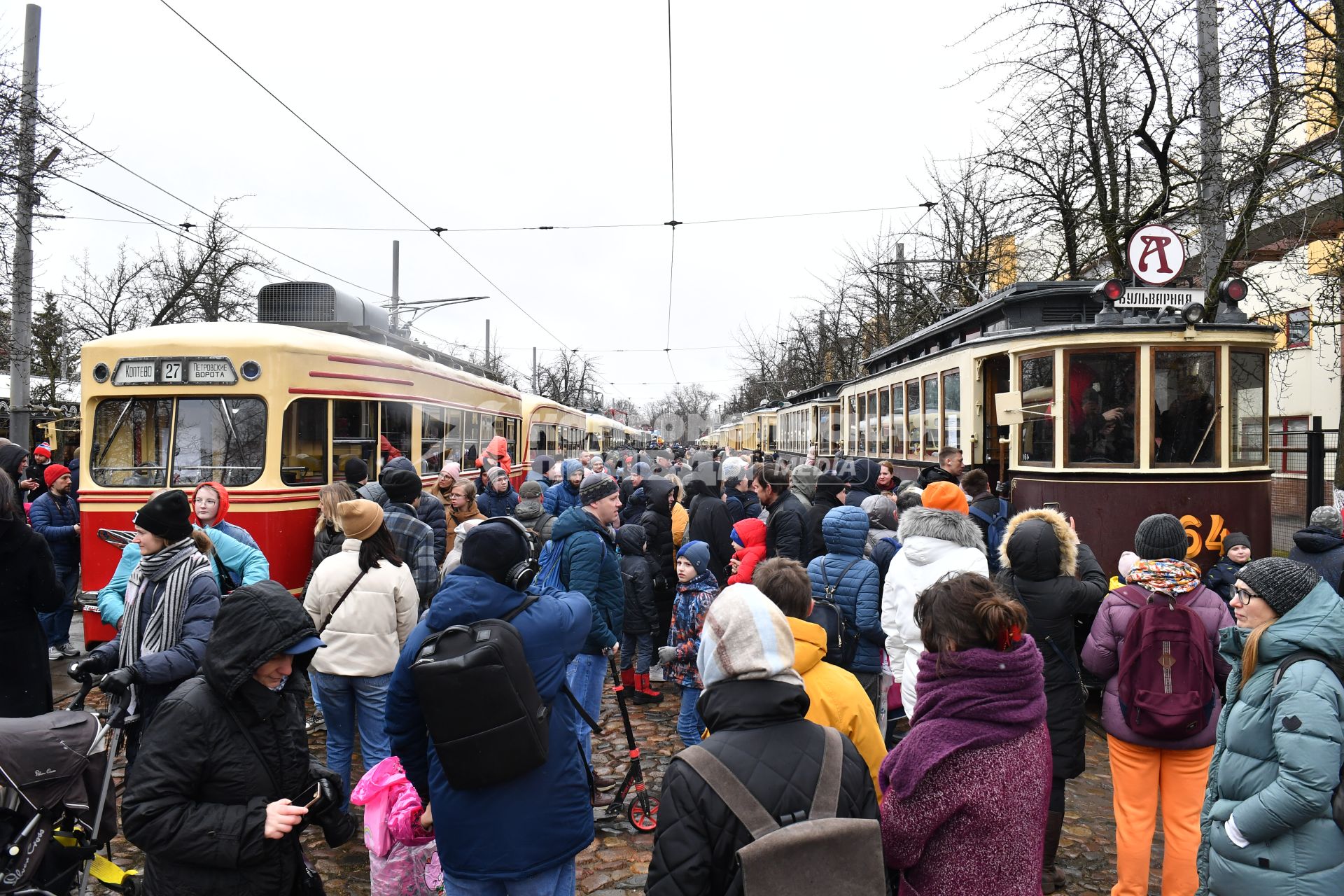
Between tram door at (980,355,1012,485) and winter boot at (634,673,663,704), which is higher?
tram door at (980,355,1012,485)

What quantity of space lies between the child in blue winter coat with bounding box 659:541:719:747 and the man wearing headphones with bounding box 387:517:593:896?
2419 millimetres

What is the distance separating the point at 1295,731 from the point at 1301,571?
563mm

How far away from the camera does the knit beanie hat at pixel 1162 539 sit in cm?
372

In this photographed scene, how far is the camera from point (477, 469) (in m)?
13.4

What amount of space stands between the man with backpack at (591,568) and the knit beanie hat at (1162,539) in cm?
277

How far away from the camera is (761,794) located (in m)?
1.92

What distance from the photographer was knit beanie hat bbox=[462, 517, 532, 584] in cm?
273

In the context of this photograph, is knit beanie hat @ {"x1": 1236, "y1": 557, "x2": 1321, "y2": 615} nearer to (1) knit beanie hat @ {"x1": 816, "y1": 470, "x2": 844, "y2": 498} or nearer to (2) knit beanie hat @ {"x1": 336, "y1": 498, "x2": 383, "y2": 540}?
(2) knit beanie hat @ {"x1": 336, "y1": 498, "x2": 383, "y2": 540}

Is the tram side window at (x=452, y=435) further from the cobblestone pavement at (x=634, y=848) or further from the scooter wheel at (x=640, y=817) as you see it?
the scooter wheel at (x=640, y=817)

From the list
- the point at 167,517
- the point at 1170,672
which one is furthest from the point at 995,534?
the point at 167,517

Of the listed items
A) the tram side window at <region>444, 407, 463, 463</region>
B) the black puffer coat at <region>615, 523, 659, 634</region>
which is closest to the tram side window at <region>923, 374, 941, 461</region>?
the black puffer coat at <region>615, 523, 659, 634</region>

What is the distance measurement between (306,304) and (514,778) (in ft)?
33.9

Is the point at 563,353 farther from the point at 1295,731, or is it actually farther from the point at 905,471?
the point at 1295,731

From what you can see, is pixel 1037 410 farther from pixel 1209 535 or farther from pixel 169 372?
pixel 169 372
